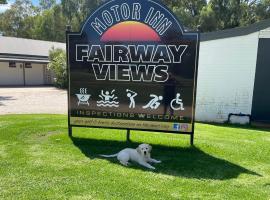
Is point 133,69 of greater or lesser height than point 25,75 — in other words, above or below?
above

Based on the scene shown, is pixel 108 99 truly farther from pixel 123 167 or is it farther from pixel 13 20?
pixel 13 20

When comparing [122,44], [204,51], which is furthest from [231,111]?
[122,44]

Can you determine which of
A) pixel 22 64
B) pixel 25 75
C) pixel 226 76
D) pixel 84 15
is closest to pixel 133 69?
pixel 226 76

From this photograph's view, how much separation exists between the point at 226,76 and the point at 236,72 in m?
0.38

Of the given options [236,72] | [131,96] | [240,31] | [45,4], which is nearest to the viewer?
[131,96]

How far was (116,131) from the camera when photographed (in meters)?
7.90

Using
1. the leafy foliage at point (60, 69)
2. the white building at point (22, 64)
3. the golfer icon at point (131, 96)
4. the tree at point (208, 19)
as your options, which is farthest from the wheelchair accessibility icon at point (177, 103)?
the tree at point (208, 19)

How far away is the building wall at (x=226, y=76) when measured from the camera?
11.1m

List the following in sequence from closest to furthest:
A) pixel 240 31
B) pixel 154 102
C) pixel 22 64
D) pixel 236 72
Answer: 1. pixel 154 102
2. pixel 240 31
3. pixel 236 72
4. pixel 22 64

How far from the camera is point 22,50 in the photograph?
1065 inches

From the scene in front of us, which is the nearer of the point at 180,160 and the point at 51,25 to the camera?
the point at 180,160

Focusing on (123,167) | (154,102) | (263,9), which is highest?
(263,9)

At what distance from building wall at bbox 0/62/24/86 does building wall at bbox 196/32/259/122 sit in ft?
60.3

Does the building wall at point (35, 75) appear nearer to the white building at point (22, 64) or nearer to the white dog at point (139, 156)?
the white building at point (22, 64)
